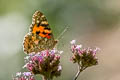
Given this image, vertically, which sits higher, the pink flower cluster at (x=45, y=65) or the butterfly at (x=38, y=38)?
the butterfly at (x=38, y=38)

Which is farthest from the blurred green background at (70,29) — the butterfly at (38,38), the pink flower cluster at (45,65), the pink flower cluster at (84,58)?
the pink flower cluster at (45,65)

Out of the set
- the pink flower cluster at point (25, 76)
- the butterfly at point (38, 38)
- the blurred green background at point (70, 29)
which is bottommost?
the pink flower cluster at point (25, 76)

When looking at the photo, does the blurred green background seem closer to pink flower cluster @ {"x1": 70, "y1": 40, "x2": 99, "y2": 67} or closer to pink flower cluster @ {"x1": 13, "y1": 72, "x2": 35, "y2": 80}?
pink flower cluster @ {"x1": 70, "y1": 40, "x2": 99, "y2": 67}

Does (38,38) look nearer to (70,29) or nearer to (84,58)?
(84,58)

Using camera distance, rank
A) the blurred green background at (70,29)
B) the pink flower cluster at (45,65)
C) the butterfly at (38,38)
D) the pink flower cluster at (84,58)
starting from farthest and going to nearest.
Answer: the blurred green background at (70,29)
the butterfly at (38,38)
the pink flower cluster at (84,58)
the pink flower cluster at (45,65)

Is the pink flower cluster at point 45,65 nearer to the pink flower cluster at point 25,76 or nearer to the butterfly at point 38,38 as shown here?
the pink flower cluster at point 25,76

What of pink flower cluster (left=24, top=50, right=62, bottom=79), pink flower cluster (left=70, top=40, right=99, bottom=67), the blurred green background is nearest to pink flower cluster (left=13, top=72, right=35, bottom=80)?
pink flower cluster (left=24, top=50, right=62, bottom=79)

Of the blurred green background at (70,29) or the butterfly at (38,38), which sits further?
the blurred green background at (70,29)
